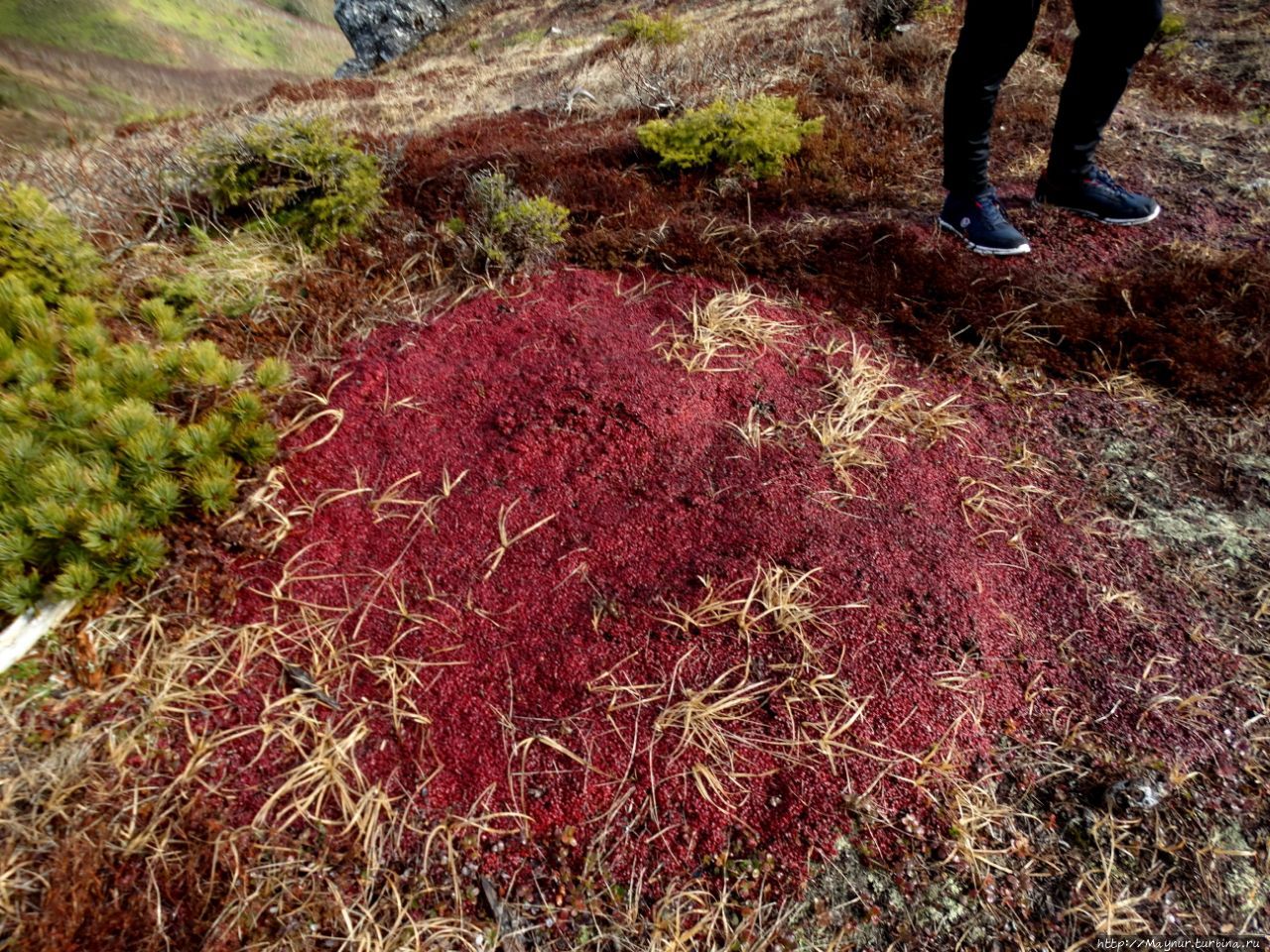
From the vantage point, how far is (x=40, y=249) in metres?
2.79

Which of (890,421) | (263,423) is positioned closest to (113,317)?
(263,423)

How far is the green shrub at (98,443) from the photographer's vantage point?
73.7 inches

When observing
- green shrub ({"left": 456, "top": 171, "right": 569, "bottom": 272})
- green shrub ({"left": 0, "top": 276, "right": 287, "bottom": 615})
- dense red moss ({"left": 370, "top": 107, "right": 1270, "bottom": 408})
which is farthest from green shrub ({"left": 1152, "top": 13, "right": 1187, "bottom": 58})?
green shrub ({"left": 0, "top": 276, "right": 287, "bottom": 615})

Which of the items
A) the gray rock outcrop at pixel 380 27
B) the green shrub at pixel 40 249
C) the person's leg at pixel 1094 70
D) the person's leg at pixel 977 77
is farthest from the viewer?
the gray rock outcrop at pixel 380 27

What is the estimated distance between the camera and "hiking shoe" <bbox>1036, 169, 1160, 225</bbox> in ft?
12.0

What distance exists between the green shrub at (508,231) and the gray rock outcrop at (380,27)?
2437cm

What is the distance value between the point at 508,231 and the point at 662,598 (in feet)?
6.72

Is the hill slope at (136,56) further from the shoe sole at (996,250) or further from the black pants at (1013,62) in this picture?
the shoe sole at (996,250)

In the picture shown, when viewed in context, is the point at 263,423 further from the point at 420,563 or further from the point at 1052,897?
the point at 1052,897

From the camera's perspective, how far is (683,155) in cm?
407

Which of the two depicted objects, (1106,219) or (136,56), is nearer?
(1106,219)

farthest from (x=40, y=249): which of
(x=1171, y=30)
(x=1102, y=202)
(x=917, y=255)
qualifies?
(x=1171, y=30)

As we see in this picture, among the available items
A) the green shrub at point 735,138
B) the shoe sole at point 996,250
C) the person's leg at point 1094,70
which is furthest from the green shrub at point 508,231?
the person's leg at point 1094,70

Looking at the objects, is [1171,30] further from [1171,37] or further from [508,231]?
[508,231]
